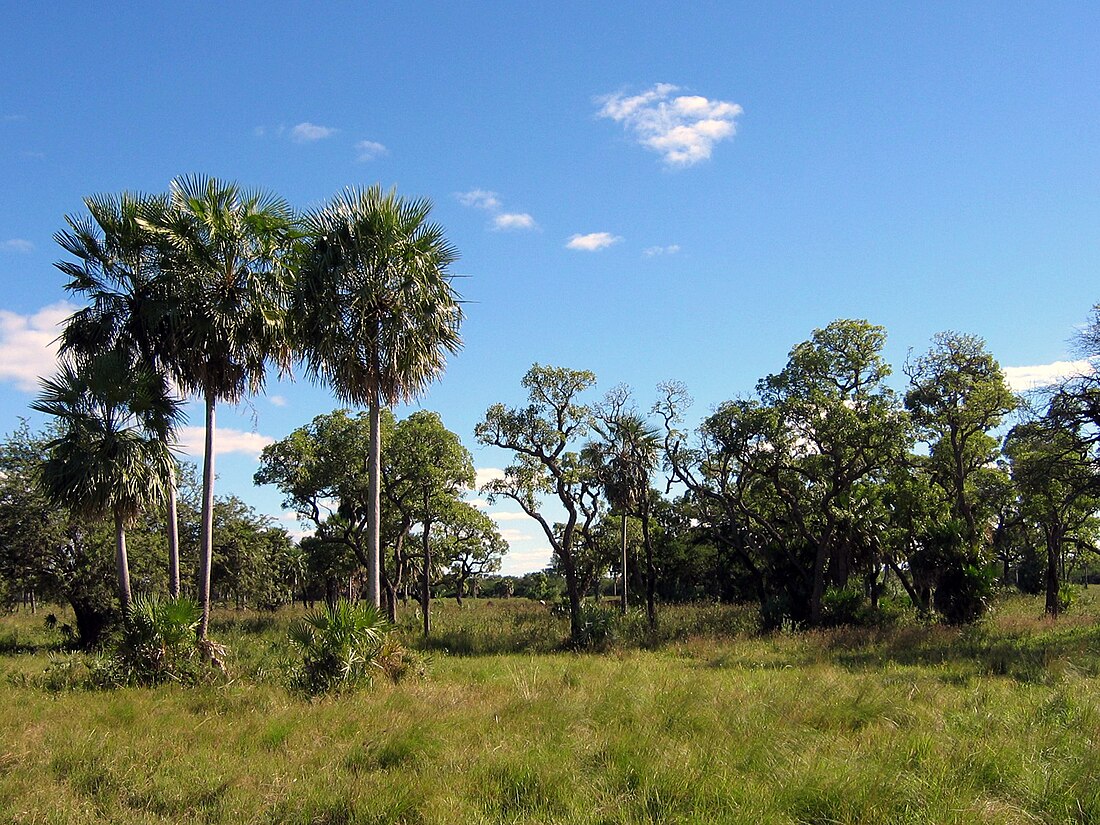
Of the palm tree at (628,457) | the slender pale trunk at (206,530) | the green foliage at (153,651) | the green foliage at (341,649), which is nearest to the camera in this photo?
the green foliage at (341,649)

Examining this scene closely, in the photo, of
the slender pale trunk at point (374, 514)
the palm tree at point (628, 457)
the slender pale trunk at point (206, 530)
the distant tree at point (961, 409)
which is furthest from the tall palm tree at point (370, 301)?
the distant tree at point (961, 409)

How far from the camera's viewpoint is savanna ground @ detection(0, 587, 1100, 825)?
6.98m

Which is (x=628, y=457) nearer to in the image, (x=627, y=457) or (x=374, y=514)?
(x=627, y=457)

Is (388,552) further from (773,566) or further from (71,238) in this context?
(71,238)

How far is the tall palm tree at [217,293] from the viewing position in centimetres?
1644

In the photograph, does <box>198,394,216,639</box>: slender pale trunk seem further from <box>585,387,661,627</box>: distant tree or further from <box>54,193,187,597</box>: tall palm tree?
<box>585,387,661,627</box>: distant tree

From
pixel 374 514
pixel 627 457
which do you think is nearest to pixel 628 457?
pixel 627 457

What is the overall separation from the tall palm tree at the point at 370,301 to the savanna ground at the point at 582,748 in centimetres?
489

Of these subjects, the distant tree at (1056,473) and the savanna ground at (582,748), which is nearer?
the savanna ground at (582,748)

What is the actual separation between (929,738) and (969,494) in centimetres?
2583

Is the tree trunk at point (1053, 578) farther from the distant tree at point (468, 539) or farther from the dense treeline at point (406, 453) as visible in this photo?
the distant tree at point (468, 539)

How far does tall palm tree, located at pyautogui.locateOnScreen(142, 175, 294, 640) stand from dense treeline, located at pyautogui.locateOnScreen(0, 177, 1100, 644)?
5 centimetres

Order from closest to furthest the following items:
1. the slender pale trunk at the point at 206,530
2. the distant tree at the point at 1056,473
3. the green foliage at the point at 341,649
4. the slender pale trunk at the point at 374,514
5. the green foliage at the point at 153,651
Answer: the green foliage at the point at 341,649 < the green foliage at the point at 153,651 < the slender pale trunk at the point at 374,514 < the slender pale trunk at the point at 206,530 < the distant tree at the point at 1056,473

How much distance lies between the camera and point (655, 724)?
32.9ft
